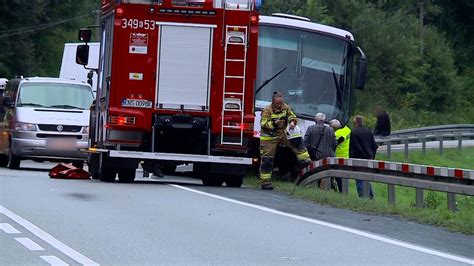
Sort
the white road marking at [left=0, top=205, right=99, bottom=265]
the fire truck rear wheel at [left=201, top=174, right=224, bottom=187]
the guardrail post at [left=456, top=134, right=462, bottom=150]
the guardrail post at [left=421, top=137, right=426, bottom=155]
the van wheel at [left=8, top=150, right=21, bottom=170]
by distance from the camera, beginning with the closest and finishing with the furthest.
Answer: the white road marking at [left=0, top=205, right=99, bottom=265]
the fire truck rear wheel at [left=201, top=174, right=224, bottom=187]
the van wheel at [left=8, top=150, right=21, bottom=170]
the guardrail post at [left=421, top=137, right=426, bottom=155]
the guardrail post at [left=456, top=134, right=462, bottom=150]

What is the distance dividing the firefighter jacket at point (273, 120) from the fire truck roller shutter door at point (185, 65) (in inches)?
47.5

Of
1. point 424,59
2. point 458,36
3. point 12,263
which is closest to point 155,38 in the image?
point 12,263

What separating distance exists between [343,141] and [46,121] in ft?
21.6

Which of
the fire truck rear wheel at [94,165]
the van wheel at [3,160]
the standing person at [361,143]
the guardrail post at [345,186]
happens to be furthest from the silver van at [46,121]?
the guardrail post at [345,186]

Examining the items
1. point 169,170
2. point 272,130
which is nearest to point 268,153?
point 272,130

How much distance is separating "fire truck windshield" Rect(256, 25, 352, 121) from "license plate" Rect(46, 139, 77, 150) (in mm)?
4361

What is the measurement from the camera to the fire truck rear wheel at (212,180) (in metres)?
21.1

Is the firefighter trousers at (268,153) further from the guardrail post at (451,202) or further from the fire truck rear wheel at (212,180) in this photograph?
the guardrail post at (451,202)

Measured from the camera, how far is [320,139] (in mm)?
21922

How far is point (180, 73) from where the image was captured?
65.9ft

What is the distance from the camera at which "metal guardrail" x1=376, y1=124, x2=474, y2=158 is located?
36062 millimetres

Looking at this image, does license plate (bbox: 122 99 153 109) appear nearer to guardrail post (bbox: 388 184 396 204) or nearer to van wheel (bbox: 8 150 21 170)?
guardrail post (bbox: 388 184 396 204)

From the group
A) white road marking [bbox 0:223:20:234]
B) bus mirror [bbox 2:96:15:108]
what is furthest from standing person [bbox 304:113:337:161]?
white road marking [bbox 0:223:20:234]

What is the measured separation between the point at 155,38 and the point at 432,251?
9071mm
